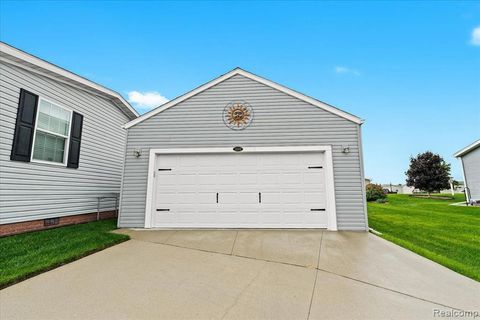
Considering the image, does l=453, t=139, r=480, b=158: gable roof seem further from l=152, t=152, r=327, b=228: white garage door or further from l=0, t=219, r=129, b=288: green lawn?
l=0, t=219, r=129, b=288: green lawn

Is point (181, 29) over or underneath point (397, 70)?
over

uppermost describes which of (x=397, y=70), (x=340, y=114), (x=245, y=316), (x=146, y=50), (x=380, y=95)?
(x=146, y=50)

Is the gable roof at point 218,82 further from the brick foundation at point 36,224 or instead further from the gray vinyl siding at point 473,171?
the gray vinyl siding at point 473,171

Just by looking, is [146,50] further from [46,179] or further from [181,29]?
[46,179]

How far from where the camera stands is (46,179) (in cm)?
571

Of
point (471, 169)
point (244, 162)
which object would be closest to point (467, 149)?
point (471, 169)

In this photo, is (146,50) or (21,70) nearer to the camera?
(21,70)

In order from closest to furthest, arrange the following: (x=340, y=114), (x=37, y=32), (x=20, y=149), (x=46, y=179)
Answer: (x=20, y=149), (x=46, y=179), (x=340, y=114), (x=37, y=32)

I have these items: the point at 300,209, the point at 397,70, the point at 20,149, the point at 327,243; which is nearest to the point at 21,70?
the point at 20,149

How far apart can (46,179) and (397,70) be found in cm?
1562

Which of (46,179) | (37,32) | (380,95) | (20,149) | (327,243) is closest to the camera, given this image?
(327,243)

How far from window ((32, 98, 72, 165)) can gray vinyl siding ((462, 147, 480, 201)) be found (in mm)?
23348

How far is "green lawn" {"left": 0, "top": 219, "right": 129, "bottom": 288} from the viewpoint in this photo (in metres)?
2.93

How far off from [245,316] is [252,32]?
1227 cm
